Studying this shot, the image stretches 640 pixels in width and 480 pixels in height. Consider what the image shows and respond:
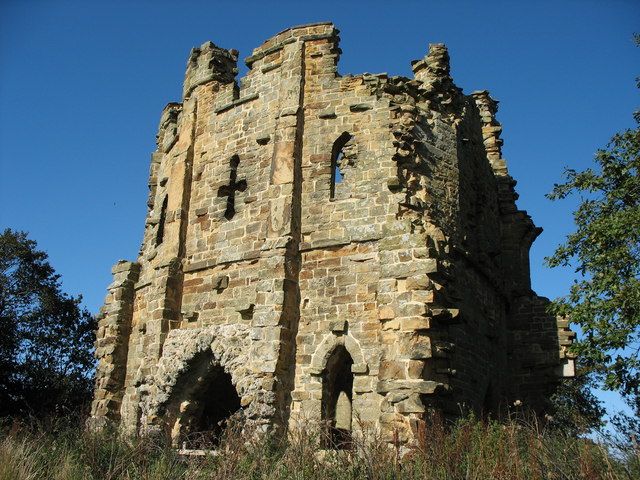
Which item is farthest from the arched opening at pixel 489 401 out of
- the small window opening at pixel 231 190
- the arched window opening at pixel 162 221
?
the arched window opening at pixel 162 221

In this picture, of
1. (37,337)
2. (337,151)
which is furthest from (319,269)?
(37,337)

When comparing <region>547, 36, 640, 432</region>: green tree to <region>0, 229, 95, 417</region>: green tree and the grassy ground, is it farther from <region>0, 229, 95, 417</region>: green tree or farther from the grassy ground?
<region>0, 229, 95, 417</region>: green tree

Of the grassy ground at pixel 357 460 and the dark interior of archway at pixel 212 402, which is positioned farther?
the dark interior of archway at pixel 212 402

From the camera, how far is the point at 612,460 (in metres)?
6.80

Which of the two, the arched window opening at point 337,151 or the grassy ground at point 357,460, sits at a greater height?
the arched window opening at point 337,151

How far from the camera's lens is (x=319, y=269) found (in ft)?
40.0

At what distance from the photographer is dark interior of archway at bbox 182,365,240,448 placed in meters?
13.0

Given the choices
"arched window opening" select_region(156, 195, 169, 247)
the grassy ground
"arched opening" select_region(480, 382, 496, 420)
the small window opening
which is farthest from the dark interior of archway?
"arched opening" select_region(480, 382, 496, 420)

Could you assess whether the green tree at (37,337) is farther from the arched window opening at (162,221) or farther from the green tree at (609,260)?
the green tree at (609,260)

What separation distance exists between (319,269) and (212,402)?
16.6 feet

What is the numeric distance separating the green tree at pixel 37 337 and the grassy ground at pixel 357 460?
14.3 meters

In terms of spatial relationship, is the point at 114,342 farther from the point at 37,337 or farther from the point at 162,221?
the point at 37,337

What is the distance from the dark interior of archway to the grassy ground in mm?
3019

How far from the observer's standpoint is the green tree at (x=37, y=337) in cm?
2326
